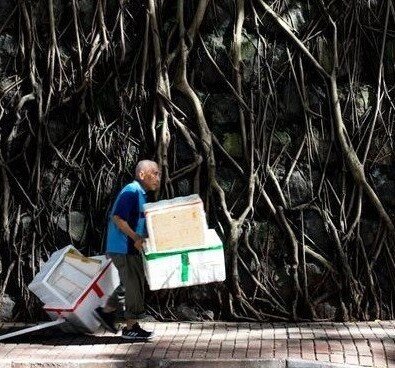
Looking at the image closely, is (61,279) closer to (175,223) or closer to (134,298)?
(134,298)

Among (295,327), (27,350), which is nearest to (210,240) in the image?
(295,327)

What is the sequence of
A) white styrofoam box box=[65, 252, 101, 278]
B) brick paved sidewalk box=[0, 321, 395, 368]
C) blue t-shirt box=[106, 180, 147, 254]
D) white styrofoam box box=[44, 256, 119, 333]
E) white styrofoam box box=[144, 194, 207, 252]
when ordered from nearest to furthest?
1. brick paved sidewalk box=[0, 321, 395, 368]
2. white styrofoam box box=[144, 194, 207, 252]
3. blue t-shirt box=[106, 180, 147, 254]
4. white styrofoam box box=[44, 256, 119, 333]
5. white styrofoam box box=[65, 252, 101, 278]

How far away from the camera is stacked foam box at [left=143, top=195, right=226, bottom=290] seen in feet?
21.4

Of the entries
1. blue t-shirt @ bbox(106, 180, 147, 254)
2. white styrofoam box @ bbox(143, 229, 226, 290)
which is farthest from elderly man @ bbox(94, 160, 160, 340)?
white styrofoam box @ bbox(143, 229, 226, 290)

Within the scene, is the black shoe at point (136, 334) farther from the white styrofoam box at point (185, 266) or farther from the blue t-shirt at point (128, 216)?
the blue t-shirt at point (128, 216)

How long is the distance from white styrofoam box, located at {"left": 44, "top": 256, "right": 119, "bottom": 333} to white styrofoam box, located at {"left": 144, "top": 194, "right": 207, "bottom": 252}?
2.39 ft

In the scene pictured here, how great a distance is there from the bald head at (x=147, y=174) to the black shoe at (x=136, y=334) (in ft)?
3.78

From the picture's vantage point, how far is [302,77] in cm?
761

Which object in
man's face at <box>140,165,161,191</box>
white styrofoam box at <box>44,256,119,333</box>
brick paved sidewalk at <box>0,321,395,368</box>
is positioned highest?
man's face at <box>140,165,161,191</box>

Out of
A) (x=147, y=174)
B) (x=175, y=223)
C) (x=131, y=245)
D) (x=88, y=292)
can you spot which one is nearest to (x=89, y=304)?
(x=88, y=292)

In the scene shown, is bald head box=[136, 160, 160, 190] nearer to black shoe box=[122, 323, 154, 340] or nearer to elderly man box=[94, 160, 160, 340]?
elderly man box=[94, 160, 160, 340]

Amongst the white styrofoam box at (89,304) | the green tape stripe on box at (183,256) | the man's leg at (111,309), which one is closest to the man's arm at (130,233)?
the green tape stripe on box at (183,256)

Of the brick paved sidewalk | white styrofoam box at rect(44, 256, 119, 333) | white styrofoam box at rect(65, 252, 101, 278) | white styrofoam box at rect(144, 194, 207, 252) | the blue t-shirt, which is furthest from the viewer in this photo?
white styrofoam box at rect(65, 252, 101, 278)

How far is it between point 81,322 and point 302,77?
115 inches
